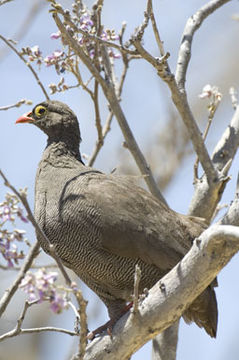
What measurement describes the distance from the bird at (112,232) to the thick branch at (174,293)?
2.75 feet

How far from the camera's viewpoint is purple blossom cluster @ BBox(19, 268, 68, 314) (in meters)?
3.77

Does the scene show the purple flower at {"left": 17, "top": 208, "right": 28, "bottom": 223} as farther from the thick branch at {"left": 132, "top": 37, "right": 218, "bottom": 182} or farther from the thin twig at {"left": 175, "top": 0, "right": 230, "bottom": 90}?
the thin twig at {"left": 175, "top": 0, "right": 230, "bottom": 90}

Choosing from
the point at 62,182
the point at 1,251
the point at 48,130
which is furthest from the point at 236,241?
the point at 48,130

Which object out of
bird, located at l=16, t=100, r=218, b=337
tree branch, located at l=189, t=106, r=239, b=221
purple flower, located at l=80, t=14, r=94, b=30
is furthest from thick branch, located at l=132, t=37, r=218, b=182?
purple flower, located at l=80, t=14, r=94, b=30

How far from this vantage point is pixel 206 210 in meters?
7.33

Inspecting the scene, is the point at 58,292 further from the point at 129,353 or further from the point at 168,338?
the point at 168,338

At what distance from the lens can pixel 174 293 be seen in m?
5.06

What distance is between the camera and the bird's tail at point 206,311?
6406 millimetres

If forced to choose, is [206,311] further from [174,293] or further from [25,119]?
[25,119]

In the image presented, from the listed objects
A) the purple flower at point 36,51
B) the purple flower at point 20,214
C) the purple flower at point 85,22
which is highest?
the purple flower at point 85,22

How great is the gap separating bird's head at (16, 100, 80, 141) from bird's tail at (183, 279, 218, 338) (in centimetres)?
215

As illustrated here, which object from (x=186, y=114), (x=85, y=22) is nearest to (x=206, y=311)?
(x=186, y=114)

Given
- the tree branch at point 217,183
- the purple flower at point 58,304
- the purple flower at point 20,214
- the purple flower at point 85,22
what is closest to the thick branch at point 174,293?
the purple flower at point 20,214

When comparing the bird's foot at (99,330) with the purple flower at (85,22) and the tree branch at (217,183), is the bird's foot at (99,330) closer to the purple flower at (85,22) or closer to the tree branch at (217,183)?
the tree branch at (217,183)
